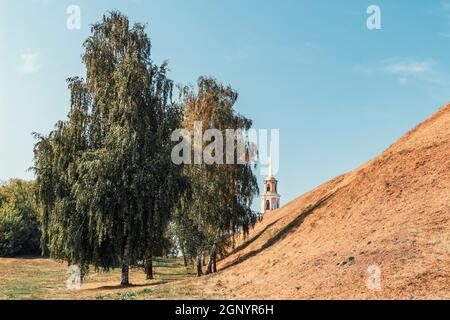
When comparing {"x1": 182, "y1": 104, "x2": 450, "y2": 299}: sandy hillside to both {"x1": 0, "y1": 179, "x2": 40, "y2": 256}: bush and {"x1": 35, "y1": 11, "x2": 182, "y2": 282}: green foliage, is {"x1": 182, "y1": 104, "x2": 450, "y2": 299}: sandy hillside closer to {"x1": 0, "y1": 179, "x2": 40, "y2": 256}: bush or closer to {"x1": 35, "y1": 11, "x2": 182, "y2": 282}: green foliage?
{"x1": 35, "y1": 11, "x2": 182, "y2": 282}: green foliage

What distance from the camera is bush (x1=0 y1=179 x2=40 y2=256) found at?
265 ft

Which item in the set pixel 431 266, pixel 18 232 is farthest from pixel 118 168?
pixel 18 232

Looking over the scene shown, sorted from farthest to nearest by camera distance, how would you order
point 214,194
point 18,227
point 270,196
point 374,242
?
point 270,196 → point 18,227 → point 214,194 → point 374,242

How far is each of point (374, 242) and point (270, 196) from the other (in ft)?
228

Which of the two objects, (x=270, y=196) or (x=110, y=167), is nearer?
(x=110, y=167)

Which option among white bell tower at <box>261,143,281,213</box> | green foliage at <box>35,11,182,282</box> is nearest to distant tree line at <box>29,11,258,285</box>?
green foliage at <box>35,11,182,282</box>

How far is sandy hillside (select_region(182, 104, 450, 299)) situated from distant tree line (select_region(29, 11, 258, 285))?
5654 millimetres

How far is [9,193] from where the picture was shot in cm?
9606

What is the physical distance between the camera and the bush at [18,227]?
8062 cm

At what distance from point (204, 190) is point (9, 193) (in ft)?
248

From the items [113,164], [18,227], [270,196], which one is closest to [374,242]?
[113,164]

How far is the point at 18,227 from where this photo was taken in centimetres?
8231

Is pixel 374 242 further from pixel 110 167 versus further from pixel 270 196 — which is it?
pixel 270 196

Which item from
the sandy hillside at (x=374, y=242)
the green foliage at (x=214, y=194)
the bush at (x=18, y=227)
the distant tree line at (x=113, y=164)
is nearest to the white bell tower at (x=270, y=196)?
the bush at (x=18, y=227)
